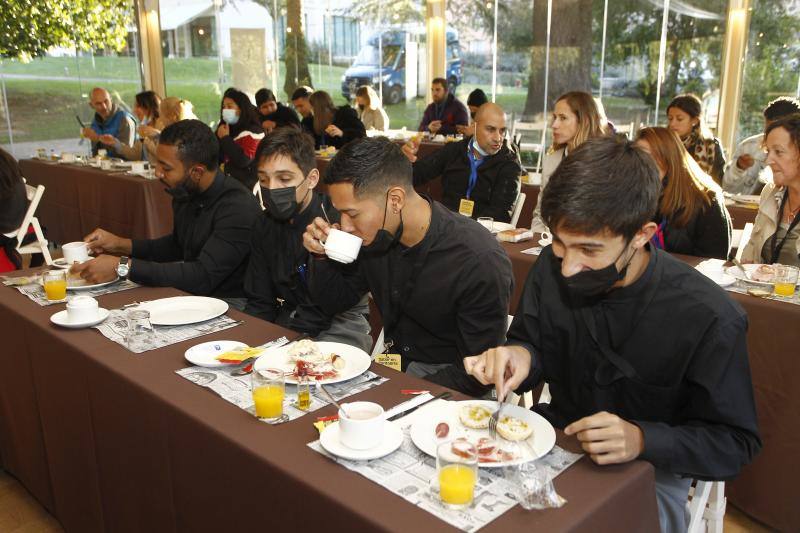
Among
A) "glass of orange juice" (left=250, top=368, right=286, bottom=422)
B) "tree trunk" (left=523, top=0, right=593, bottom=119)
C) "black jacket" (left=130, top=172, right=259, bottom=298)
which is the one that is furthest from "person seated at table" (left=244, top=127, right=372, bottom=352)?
"tree trunk" (left=523, top=0, right=593, bottom=119)

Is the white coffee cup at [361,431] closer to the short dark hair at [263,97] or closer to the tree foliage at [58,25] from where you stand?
the short dark hair at [263,97]

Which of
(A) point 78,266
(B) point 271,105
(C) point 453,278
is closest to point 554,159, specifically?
(C) point 453,278

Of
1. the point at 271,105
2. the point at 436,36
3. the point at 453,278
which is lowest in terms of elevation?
the point at 453,278

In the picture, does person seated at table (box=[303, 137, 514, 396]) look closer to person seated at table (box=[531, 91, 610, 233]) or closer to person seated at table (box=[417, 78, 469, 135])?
person seated at table (box=[531, 91, 610, 233])

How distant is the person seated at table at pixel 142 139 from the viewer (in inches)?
262

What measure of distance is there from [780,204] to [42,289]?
329 centimetres

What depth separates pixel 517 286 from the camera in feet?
10.9

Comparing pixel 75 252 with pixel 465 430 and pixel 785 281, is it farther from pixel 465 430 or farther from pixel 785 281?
pixel 785 281

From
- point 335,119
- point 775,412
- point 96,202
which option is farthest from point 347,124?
point 775,412

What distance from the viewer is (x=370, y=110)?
9195 mm

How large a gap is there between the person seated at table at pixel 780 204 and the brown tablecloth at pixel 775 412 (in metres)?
0.74

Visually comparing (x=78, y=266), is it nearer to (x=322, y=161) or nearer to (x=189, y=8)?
(x=322, y=161)

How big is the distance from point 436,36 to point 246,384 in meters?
9.76

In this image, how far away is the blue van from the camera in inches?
436
